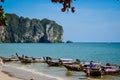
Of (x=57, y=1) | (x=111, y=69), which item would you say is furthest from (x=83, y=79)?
(x=57, y=1)

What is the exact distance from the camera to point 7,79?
87.9 feet

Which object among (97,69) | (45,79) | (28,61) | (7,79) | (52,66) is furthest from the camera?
(28,61)

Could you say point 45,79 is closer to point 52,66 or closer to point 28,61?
point 52,66

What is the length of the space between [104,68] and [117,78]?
12.7 ft

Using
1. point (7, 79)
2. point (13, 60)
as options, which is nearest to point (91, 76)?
point (7, 79)

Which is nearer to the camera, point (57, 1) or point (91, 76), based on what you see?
point (57, 1)

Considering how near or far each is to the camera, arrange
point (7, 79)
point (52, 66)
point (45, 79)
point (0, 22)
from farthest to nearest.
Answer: point (52, 66), point (45, 79), point (7, 79), point (0, 22)

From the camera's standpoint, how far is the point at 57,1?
4605 millimetres

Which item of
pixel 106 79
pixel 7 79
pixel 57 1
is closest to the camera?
pixel 57 1

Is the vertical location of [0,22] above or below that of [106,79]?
above

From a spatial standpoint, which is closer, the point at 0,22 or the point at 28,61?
the point at 0,22

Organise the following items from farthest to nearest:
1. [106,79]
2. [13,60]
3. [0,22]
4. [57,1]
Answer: [13,60] → [106,79] → [0,22] → [57,1]

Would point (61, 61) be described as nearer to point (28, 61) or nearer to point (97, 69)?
point (28, 61)

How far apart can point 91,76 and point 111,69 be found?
4260 mm
